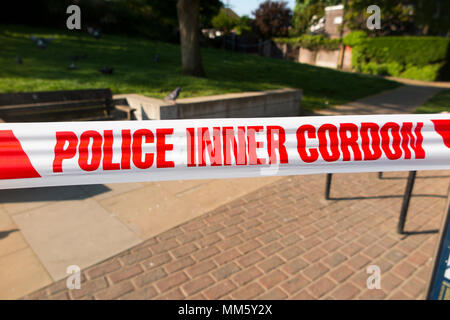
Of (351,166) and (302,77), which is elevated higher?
(302,77)

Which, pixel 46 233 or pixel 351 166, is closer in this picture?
pixel 351 166

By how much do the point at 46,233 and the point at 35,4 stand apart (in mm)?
22957

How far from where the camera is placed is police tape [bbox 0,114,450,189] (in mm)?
2852

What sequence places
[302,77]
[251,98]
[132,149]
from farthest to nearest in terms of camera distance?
[302,77]
[251,98]
[132,149]

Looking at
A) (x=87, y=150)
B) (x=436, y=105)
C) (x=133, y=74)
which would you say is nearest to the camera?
(x=87, y=150)

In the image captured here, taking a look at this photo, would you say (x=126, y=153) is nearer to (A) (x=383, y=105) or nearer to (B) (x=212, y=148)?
(B) (x=212, y=148)

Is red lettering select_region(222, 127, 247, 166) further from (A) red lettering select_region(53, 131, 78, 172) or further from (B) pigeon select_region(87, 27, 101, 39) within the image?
(B) pigeon select_region(87, 27, 101, 39)

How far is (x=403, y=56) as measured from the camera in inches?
1132

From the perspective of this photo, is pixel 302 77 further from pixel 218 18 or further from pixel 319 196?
pixel 218 18

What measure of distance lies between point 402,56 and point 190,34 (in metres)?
25.1

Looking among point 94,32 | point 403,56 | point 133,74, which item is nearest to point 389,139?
point 133,74

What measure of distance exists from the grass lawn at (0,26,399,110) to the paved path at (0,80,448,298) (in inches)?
169

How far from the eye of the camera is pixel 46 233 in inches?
174
